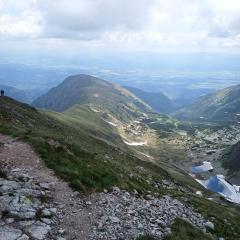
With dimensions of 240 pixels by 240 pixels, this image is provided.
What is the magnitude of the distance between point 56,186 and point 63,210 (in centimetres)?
352

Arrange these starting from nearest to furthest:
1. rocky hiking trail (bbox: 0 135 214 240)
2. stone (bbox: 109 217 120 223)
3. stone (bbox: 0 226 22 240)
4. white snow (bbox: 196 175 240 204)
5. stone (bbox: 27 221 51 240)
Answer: stone (bbox: 0 226 22 240) → stone (bbox: 27 221 51 240) → rocky hiking trail (bbox: 0 135 214 240) → stone (bbox: 109 217 120 223) → white snow (bbox: 196 175 240 204)

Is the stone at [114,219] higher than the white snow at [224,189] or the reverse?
higher

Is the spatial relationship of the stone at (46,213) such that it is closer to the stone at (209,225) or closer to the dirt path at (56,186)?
the dirt path at (56,186)

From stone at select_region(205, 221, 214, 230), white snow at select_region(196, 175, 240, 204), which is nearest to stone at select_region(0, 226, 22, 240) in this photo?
stone at select_region(205, 221, 214, 230)

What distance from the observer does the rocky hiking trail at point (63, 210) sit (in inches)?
850

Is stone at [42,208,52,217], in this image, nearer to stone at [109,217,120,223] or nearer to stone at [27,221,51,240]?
stone at [27,221,51,240]

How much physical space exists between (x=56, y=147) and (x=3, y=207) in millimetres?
11954

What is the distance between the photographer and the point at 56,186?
27109 millimetres

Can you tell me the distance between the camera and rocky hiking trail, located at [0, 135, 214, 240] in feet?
70.8

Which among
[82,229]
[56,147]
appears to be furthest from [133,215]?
[56,147]

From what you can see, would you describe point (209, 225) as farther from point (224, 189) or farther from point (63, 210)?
point (224, 189)

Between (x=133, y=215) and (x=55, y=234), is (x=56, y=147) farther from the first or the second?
(x=55, y=234)

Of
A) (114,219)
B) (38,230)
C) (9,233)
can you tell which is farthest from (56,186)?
(9,233)

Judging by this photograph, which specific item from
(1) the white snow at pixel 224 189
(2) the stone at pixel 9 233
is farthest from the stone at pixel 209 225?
(1) the white snow at pixel 224 189
